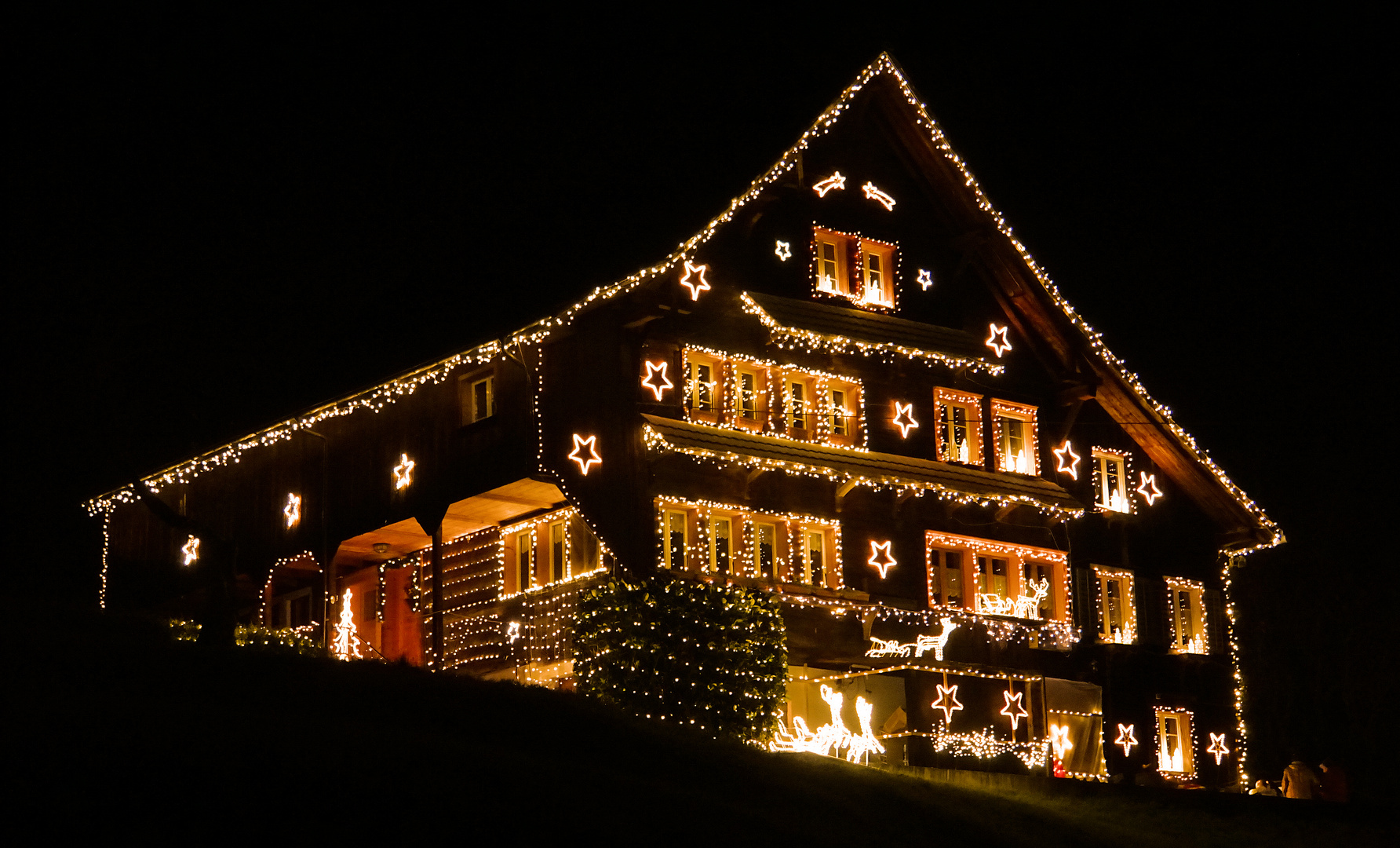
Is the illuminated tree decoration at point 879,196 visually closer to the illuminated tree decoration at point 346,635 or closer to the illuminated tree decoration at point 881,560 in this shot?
the illuminated tree decoration at point 881,560

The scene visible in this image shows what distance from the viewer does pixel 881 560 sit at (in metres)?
35.0

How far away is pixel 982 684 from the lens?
35469 mm

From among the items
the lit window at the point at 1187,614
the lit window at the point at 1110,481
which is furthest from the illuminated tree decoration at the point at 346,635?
the lit window at the point at 1187,614

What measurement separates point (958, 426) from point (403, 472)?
12247 mm

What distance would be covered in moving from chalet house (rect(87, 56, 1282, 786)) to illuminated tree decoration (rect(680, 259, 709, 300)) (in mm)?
79

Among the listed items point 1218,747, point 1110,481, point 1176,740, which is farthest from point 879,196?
point 1218,747

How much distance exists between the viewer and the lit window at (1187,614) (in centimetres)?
4100

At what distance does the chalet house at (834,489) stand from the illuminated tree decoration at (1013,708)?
60mm

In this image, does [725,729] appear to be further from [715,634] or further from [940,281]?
[940,281]

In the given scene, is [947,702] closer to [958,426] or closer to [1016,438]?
[958,426]

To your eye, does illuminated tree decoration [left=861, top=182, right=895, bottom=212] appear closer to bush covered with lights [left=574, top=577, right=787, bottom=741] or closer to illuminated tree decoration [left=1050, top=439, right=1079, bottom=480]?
illuminated tree decoration [left=1050, top=439, right=1079, bottom=480]

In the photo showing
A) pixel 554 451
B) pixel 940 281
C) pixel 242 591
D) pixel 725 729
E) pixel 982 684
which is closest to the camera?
pixel 725 729

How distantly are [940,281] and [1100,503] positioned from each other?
685 cm

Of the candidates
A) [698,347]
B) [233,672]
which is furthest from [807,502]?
[233,672]
